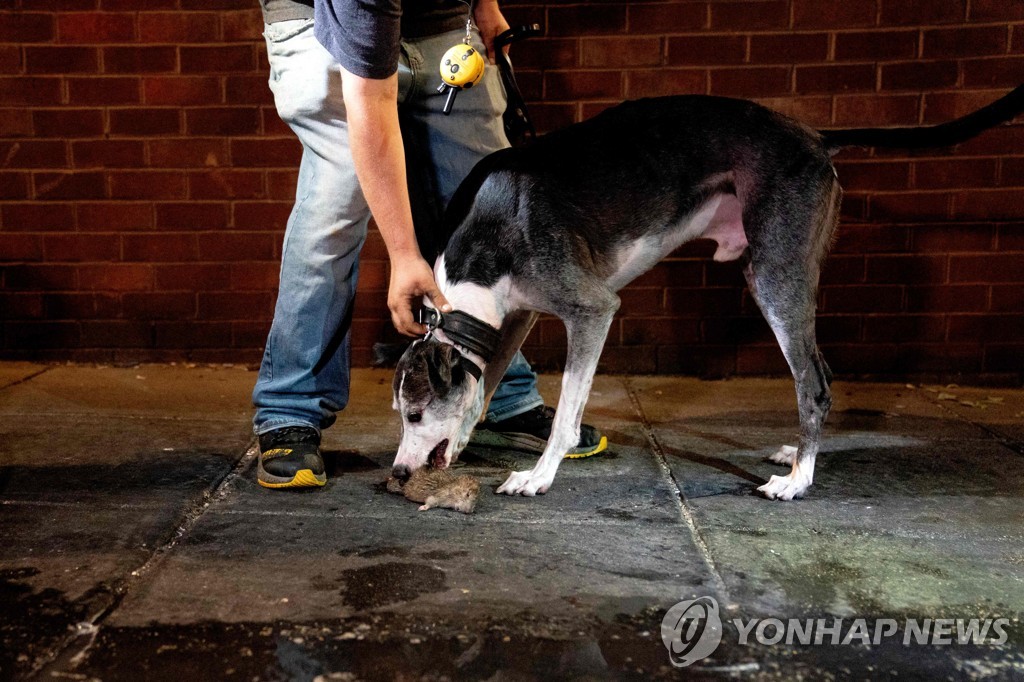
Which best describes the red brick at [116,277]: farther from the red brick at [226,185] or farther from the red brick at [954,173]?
the red brick at [954,173]

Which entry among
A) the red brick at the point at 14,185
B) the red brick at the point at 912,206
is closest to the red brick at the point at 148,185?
the red brick at the point at 14,185

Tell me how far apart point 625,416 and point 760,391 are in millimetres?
948

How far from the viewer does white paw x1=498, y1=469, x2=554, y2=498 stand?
302 centimetres

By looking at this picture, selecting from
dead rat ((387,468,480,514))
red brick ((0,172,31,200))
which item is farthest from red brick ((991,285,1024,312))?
red brick ((0,172,31,200))

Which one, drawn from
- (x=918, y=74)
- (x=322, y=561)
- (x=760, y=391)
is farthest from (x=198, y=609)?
(x=918, y=74)

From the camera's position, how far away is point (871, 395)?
468cm

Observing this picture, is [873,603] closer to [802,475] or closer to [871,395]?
[802,475]

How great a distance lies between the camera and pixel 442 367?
115 inches

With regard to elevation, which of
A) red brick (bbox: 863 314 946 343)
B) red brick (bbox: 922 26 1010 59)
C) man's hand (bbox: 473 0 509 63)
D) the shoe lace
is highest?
red brick (bbox: 922 26 1010 59)

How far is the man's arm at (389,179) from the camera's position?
9.07 ft

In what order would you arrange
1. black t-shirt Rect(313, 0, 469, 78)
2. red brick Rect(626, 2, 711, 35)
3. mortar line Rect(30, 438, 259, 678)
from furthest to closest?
red brick Rect(626, 2, 711, 35)
black t-shirt Rect(313, 0, 469, 78)
mortar line Rect(30, 438, 259, 678)

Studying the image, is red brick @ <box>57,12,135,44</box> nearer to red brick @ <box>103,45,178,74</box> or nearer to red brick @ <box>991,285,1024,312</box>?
red brick @ <box>103,45,178,74</box>

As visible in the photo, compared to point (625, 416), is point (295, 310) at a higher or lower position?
higher

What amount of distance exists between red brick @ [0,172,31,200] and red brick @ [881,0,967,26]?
4555 mm
